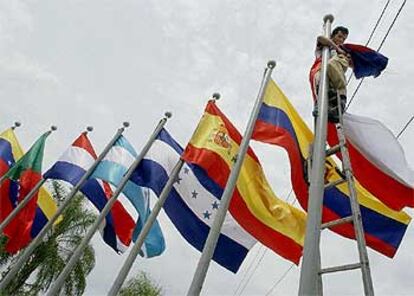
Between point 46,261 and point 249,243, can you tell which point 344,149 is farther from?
point 46,261

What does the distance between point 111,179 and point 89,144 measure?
5.76 feet

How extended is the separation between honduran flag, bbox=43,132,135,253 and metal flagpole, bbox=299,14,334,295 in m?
6.39

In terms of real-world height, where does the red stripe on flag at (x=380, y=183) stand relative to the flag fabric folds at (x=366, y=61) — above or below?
below

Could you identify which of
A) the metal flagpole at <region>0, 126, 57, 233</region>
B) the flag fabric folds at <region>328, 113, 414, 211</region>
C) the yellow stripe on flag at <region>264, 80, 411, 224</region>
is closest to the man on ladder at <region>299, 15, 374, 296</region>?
the flag fabric folds at <region>328, 113, 414, 211</region>

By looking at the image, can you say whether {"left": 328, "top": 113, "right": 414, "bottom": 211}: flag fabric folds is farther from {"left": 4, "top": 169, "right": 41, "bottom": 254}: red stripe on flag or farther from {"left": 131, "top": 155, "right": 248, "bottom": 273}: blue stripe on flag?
{"left": 4, "top": 169, "right": 41, "bottom": 254}: red stripe on flag

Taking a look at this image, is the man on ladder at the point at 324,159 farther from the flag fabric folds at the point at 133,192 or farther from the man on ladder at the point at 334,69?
the flag fabric folds at the point at 133,192

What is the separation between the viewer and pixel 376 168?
21.4ft

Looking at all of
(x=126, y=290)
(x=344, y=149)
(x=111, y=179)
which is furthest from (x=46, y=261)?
(x=344, y=149)

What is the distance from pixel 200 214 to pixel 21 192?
5.49 meters

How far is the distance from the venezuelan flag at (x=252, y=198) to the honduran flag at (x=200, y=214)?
33 cm

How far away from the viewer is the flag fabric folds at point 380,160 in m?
6.45

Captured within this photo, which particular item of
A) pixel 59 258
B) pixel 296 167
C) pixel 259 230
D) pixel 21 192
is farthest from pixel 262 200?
pixel 59 258

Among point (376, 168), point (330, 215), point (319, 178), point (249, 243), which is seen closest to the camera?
point (319, 178)

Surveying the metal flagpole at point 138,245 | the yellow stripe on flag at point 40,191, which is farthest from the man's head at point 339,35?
the yellow stripe on flag at point 40,191
